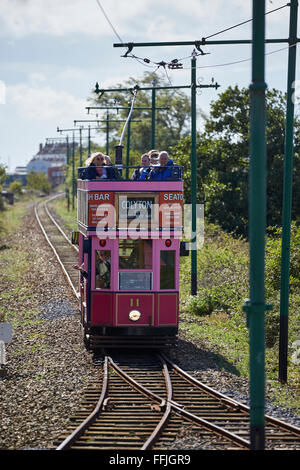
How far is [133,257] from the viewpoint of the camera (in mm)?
14711

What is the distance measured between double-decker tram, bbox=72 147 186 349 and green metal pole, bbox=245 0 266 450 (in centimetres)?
678

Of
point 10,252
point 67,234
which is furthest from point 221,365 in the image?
point 67,234

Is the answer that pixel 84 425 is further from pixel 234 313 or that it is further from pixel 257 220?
pixel 234 313

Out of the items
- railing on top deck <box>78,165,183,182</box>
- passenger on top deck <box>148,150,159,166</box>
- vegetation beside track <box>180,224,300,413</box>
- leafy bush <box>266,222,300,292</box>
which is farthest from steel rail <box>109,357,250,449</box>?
leafy bush <box>266,222,300,292</box>

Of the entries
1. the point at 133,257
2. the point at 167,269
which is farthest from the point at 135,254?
the point at 167,269

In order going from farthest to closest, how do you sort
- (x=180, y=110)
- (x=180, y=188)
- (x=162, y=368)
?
(x=180, y=110) → (x=180, y=188) → (x=162, y=368)

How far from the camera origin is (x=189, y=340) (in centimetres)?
1652

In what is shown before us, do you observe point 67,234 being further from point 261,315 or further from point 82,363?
point 261,315

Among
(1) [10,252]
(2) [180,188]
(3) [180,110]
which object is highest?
(3) [180,110]

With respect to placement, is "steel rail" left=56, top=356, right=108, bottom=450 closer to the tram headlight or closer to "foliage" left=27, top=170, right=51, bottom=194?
the tram headlight

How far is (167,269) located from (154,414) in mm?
4423

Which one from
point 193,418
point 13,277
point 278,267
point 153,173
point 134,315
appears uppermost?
point 153,173
